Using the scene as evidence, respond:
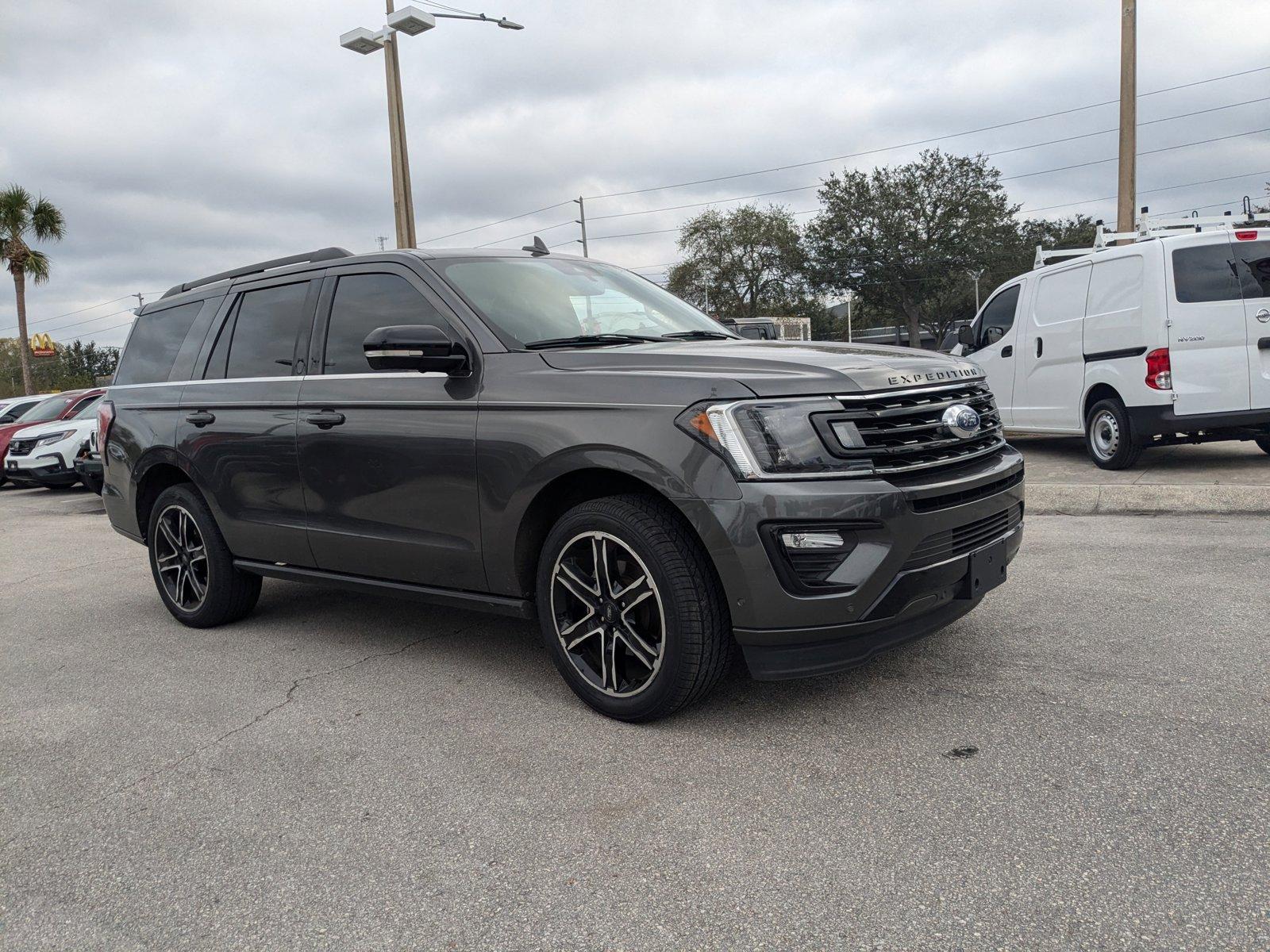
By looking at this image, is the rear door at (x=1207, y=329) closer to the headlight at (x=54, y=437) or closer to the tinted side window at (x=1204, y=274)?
the tinted side window at (x=1204, y=274)

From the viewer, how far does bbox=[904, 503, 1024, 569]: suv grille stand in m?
3.19

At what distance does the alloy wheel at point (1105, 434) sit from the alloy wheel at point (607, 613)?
6.81 m

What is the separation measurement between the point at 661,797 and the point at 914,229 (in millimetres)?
53869

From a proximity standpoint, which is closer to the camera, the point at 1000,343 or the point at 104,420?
the point at 104,420

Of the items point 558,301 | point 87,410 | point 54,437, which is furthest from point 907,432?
point 87,410

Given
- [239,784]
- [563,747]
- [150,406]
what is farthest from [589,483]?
[150,406]

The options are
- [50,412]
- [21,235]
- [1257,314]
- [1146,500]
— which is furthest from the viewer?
[21,235]

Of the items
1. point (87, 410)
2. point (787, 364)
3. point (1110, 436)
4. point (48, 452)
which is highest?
point (87, 410)

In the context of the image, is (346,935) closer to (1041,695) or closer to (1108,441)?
(1041,695)

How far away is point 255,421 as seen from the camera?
4.74 meters

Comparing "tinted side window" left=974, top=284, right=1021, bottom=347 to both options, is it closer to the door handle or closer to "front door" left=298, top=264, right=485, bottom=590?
"front door" left=298, top=264, right=485, bottom=590

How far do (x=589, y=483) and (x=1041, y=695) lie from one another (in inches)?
69.1

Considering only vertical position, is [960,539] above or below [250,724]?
above

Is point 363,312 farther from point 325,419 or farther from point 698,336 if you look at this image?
point 698,336
